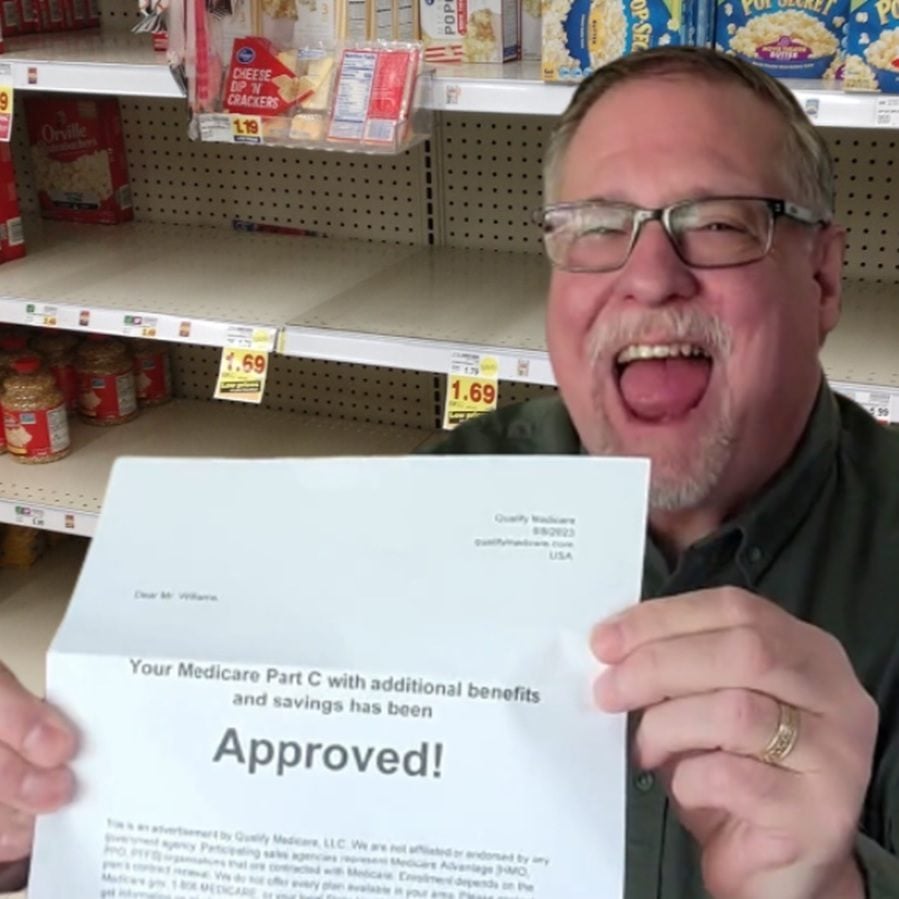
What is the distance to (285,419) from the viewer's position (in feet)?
9.25

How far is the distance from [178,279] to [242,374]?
39 centimetres

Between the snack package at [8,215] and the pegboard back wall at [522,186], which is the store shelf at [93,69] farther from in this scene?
the pegboard back wall at [522,186]

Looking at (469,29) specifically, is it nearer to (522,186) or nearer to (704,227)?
Answer: (522,186)

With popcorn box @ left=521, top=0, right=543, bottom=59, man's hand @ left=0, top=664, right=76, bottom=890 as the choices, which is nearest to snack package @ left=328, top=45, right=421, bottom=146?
popcorn box @ left=521, top=0, right=543, bottom=59

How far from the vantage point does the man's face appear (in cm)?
114

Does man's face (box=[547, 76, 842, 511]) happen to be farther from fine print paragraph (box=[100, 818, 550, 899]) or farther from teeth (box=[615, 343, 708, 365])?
fine print paragraph (box=[100, 818, 550, 899])

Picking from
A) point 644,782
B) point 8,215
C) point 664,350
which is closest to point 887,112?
point 664,350

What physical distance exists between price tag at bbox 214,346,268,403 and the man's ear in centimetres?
112

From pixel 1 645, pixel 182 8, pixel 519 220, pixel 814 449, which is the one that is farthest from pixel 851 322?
pixel 1 645

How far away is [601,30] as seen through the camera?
1647 mm

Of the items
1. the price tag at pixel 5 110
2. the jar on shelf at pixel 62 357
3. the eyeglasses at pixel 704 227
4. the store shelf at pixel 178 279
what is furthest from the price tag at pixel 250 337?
the eyeglasses at pixel 704 227

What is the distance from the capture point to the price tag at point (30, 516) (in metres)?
2.50

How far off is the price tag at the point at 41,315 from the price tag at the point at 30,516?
0.42 m

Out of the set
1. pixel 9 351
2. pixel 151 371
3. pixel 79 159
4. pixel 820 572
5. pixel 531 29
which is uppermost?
pixel 531 29
